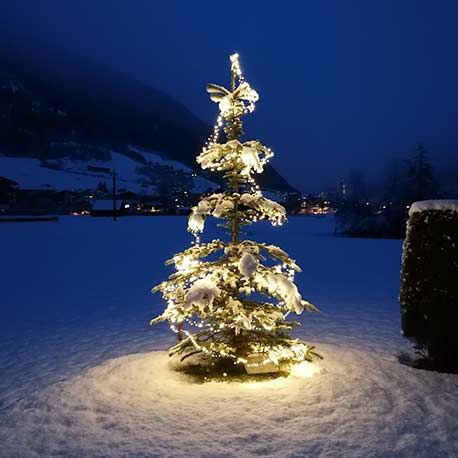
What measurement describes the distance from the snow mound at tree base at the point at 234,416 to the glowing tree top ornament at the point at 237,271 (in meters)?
0.55

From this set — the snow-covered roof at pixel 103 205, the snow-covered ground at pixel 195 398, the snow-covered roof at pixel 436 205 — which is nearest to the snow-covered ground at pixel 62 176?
the snow-covered roof at pixel 103 205

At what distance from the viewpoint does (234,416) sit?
5.35m

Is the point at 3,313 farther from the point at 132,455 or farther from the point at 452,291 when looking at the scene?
the point at 452,291

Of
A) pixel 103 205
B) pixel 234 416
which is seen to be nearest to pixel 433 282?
pixel 234 416

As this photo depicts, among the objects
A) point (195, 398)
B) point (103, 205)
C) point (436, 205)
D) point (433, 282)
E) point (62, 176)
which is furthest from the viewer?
point (62, 176)

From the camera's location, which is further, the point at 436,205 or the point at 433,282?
the point at 436,205

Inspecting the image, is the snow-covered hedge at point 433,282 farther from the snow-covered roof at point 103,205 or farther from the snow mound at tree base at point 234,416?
the snow-covered roof at point 103,205

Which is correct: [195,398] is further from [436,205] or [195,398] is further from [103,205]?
A: [103,205]

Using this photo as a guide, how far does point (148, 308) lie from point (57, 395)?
22.5ft

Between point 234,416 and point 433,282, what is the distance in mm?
3418

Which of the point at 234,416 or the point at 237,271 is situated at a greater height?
the point at 237,271

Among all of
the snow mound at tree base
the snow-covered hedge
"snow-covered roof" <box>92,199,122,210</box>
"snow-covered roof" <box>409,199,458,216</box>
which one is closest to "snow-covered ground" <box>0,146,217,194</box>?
"snow-covered roof" <box>92,199,122,210</box>

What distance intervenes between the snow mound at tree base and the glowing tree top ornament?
1.79 feet

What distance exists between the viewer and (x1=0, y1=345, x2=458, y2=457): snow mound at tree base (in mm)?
4691
